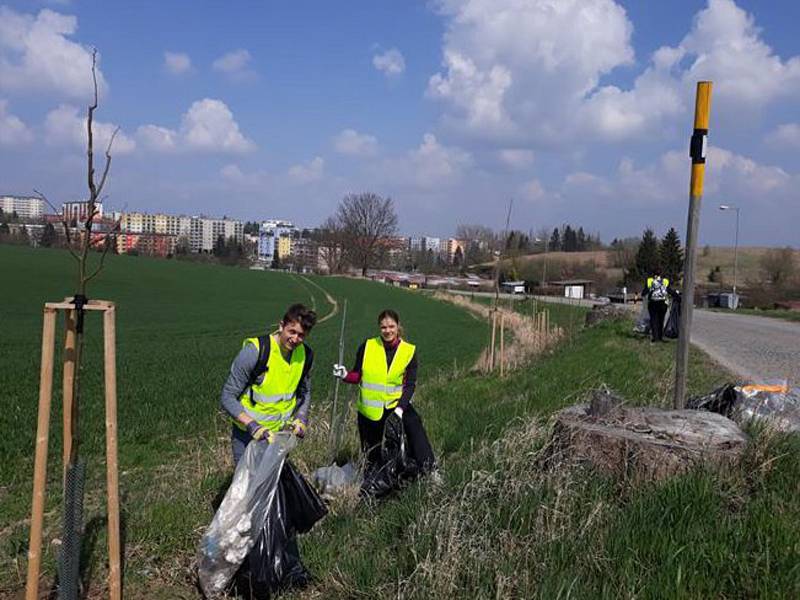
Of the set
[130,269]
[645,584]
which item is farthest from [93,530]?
[130,269]

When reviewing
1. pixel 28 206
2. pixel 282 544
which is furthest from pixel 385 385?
pixel 28 206

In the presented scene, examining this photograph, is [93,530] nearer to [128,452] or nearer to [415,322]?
[128,452]

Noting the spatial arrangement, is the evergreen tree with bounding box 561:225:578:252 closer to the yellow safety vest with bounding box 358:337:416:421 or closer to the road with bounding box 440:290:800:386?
the road with bounding box 440:290:800:386

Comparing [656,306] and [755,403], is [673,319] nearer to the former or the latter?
[656,306]

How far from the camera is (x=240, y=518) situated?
4.34m

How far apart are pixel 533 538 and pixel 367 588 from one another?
0.89m

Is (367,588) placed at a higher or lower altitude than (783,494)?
lower

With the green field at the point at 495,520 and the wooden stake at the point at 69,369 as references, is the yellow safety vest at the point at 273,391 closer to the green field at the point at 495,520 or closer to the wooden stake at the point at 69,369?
the green field at the point at 495,520

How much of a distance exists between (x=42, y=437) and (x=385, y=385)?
313 cm

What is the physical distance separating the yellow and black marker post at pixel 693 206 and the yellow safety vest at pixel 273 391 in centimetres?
289

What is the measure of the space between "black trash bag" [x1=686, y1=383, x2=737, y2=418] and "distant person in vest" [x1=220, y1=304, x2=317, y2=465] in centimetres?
355

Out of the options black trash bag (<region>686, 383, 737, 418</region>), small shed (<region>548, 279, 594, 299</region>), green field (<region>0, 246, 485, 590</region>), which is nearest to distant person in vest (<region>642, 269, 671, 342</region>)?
green field (<region>0, 246, 485, 590</region>)

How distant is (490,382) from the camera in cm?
1313

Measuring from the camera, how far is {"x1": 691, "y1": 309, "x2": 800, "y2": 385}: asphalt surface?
39.5ft
